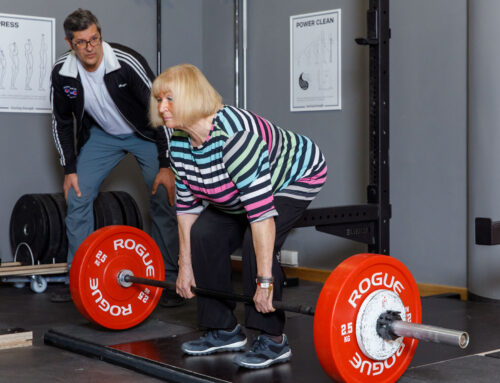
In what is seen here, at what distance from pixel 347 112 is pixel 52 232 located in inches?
67.0

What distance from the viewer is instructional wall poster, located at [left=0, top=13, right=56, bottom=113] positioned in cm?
433

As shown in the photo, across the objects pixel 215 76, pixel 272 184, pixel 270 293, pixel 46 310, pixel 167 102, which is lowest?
pixel 46 310

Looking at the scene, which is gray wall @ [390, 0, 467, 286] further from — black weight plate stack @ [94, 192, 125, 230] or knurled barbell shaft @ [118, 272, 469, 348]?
knurled barbell shaft @ [118, 272, 469, 348]

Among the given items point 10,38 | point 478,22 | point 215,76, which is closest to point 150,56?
point 215,76

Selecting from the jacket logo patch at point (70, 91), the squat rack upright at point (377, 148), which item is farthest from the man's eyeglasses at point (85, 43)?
the squat rack upright at point (377, 148)

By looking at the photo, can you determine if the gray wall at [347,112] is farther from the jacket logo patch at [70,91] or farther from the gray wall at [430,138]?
the jacket logo patch at [70,91]

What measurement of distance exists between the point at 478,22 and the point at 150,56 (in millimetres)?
2111

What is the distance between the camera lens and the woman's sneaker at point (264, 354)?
237 cm

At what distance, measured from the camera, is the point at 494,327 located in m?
3.05

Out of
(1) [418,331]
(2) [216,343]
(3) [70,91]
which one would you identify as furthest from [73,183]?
(1) [418,331]

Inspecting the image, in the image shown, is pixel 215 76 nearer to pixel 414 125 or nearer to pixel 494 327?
pixel 414 125

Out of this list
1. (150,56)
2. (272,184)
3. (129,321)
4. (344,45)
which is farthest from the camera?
(150,56)

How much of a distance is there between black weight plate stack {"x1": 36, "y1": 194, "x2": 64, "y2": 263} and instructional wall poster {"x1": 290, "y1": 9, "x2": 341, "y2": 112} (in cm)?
146

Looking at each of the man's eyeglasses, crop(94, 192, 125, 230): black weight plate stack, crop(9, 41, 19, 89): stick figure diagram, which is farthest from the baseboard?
the man's eyeglasses
